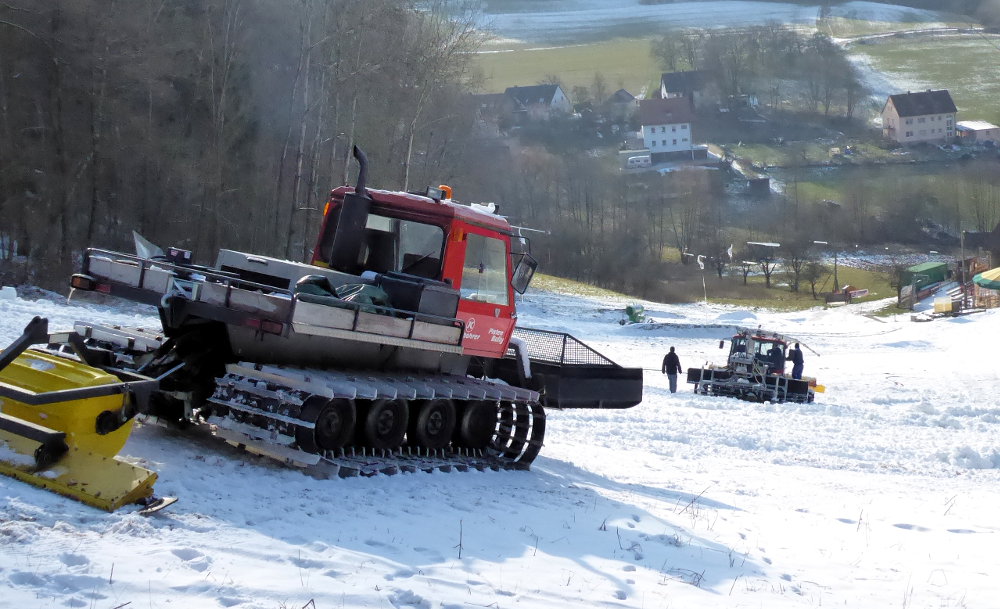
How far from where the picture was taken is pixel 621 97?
11638 cm

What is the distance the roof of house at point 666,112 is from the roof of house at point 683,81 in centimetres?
620

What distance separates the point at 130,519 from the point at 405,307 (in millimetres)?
3605

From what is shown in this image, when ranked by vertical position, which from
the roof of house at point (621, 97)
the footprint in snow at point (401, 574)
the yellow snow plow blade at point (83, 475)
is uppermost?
the roof of house at point (621, 97)

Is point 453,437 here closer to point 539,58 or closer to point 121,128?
point 121,128

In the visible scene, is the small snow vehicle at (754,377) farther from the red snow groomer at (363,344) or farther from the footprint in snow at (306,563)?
the footprint in snow at (306,563)

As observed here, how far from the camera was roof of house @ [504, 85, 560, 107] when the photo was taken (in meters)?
107

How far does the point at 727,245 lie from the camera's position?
78062 mm

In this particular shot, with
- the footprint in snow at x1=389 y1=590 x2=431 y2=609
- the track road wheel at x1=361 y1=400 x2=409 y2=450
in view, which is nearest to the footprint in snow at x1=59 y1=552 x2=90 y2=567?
the footprint in snow at x1=389 y1=590 x2=431 y2=609

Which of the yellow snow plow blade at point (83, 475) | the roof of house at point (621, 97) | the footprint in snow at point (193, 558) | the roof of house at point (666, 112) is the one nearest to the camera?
the footprint in snow at point (193, 558)

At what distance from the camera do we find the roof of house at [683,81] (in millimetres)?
117688

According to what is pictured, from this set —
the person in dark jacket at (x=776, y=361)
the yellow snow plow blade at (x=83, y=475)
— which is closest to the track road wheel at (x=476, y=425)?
the yellow snow plow blade at (x=83, y=475)

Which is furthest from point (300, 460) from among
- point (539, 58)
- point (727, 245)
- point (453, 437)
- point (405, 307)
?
point (539, 58)

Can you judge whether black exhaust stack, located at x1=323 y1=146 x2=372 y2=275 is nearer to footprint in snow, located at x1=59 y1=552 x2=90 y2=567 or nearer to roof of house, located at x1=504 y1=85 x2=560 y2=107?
footprint in snow, located at x1=59 y1=552 x2=90 y2=567

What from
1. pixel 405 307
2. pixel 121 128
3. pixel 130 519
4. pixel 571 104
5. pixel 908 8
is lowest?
pixel 130 519
